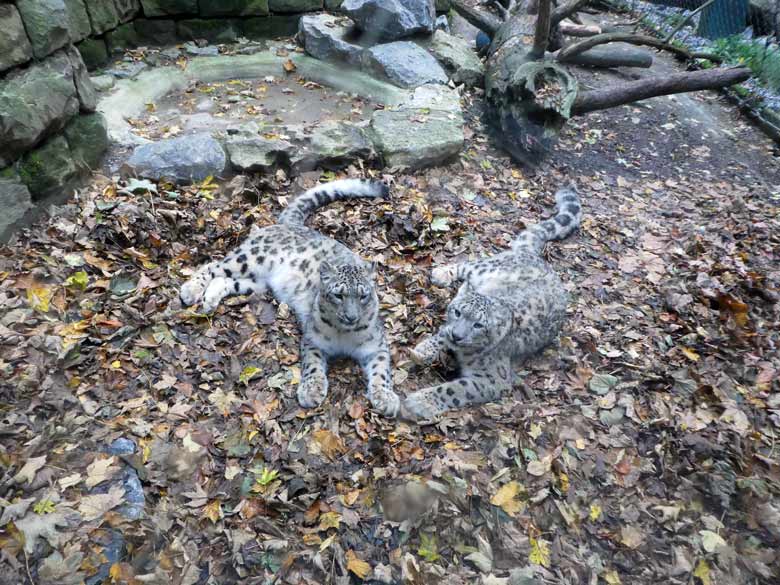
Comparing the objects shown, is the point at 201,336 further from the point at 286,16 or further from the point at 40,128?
the point at 286,16

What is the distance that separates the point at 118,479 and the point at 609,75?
10.6 metres

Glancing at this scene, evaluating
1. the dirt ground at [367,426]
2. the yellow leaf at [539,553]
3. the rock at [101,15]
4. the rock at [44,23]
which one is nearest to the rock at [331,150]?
the dirt ground at [367,426]

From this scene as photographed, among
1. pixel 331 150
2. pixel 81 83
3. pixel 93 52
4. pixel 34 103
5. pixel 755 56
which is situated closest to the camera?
pixel 34 103

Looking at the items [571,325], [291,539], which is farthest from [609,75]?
[291,539]

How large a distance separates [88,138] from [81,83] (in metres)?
0.52

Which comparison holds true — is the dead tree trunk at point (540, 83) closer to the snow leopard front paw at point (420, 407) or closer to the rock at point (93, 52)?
the snow leopard front paw at point (420, 407)

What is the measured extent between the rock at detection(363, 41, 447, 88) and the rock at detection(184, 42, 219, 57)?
2507 millimetres

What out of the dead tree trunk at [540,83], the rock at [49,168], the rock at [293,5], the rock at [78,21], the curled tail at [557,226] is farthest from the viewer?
the rock at [293,5]

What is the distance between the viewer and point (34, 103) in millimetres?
4570

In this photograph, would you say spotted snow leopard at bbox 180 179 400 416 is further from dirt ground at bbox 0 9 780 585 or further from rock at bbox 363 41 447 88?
rock at bbox 363 41 447 88

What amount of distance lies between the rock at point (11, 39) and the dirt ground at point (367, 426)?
1.26m

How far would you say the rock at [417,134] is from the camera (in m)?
6.62

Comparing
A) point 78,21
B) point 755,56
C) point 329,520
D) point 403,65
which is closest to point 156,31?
point 78,21

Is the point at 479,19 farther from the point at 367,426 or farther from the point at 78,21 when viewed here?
the point at 367,426
